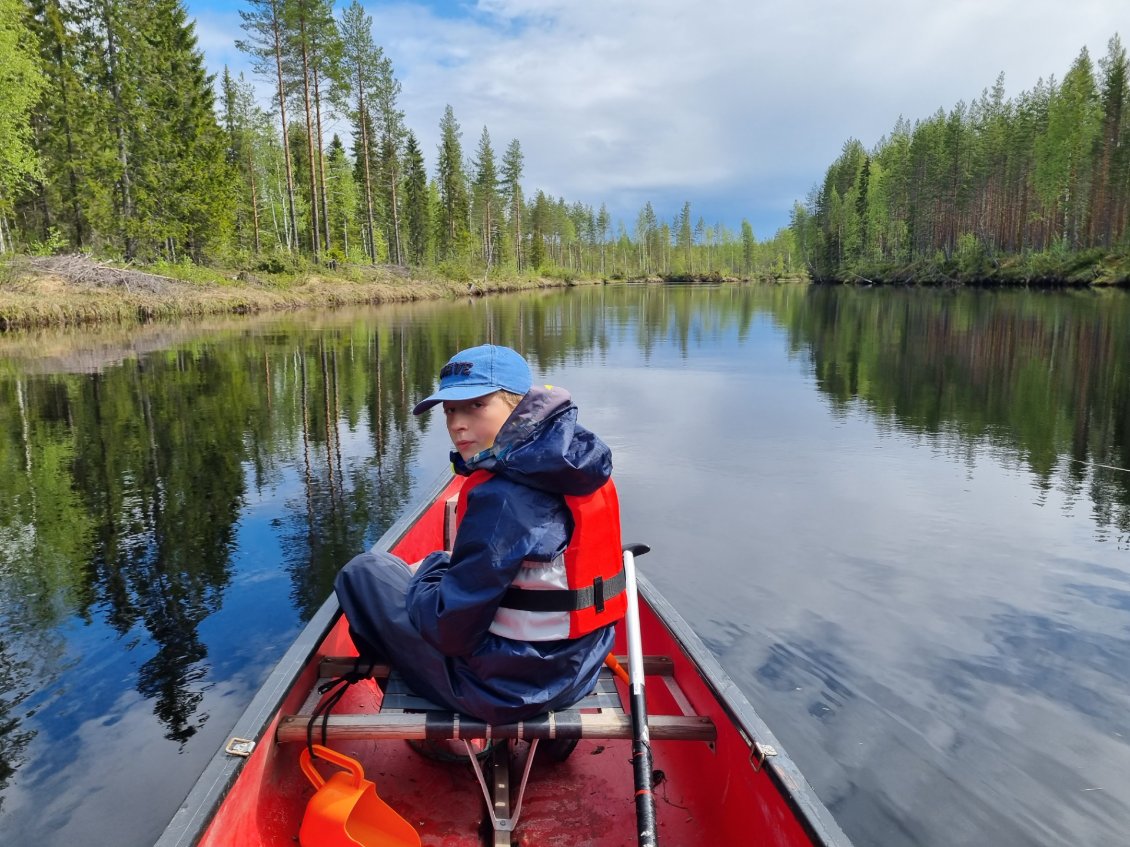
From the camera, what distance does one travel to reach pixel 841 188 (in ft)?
323

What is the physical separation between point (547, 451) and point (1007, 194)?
78398 millimetres

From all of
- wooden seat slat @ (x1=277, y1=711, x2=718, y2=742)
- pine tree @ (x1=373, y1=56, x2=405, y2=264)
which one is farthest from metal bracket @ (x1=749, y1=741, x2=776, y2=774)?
pine tree @ (x1=373, y1=56, x2=405, y2=264)

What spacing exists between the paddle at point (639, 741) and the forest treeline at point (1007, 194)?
188 ft

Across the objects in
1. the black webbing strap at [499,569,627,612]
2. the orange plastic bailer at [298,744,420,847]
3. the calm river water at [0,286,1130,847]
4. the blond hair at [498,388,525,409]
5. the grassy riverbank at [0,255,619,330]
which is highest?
the grassy riverbank at [0,255,619,330]

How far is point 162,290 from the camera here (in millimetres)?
28750

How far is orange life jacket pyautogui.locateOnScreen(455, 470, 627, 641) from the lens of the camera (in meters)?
2.45

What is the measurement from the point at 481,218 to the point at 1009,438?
225 ft

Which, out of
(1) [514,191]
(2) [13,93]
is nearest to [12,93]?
(2) [13,93]

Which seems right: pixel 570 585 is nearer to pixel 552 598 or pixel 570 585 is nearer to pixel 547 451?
pixel 552 598

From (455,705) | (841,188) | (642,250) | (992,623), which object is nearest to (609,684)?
(455,705)

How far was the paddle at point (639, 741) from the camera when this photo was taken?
219cm

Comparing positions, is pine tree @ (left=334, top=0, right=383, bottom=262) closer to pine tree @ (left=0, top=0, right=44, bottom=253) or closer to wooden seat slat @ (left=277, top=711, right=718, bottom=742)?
pine tree @ (left=0, top=0, right=44, bottom=253)

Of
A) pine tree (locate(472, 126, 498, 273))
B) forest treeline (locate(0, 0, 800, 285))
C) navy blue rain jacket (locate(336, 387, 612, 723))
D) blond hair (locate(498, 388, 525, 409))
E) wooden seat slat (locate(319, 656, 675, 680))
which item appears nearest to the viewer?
navy blue rain jacket (locate(336, 387, 612, 723))

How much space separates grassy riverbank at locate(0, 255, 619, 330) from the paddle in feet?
84.5
